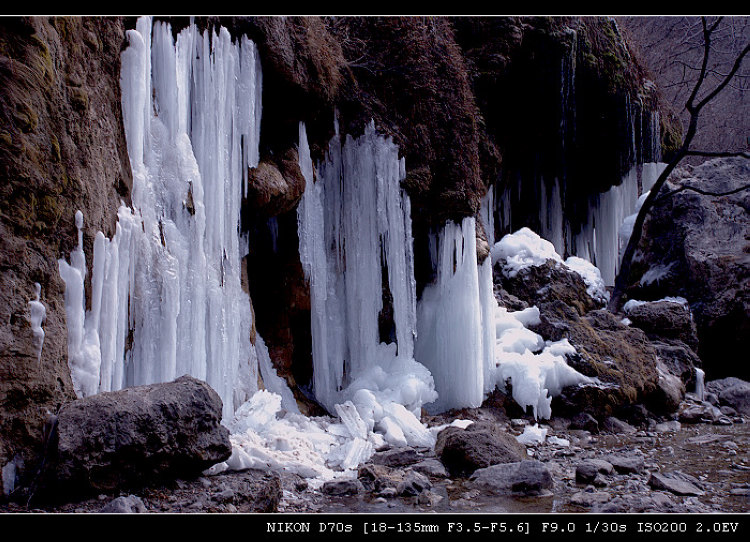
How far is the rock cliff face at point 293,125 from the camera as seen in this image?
11.5 ft

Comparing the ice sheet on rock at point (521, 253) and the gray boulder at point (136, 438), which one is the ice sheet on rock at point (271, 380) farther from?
the ice sheet on rock at point (521, 253)

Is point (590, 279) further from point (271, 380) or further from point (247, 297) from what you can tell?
point (247, 297)

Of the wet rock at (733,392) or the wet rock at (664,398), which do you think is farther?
the wet rock at (733,392)

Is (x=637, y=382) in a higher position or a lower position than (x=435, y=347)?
lower

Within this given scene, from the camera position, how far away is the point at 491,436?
5.82m

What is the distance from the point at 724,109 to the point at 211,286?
25.7 m

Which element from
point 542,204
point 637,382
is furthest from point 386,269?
point 542,204

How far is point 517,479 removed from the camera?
502cm

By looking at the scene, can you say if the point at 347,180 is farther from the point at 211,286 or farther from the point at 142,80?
the point at 142,80

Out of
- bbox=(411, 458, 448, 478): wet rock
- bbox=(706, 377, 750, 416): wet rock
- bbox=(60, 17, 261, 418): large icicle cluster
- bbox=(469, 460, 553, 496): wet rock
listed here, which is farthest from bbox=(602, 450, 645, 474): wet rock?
bbox=(706, 377, 750, 416): wet rock

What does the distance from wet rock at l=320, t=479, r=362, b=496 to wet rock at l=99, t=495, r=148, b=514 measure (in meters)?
1.75

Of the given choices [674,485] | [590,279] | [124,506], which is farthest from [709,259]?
[124,506]

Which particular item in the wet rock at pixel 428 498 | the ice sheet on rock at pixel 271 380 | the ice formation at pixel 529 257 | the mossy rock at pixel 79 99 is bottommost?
the wet rock at pixel 428 498

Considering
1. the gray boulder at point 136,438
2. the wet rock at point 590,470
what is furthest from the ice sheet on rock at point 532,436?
the gray boulder at point 136,438
